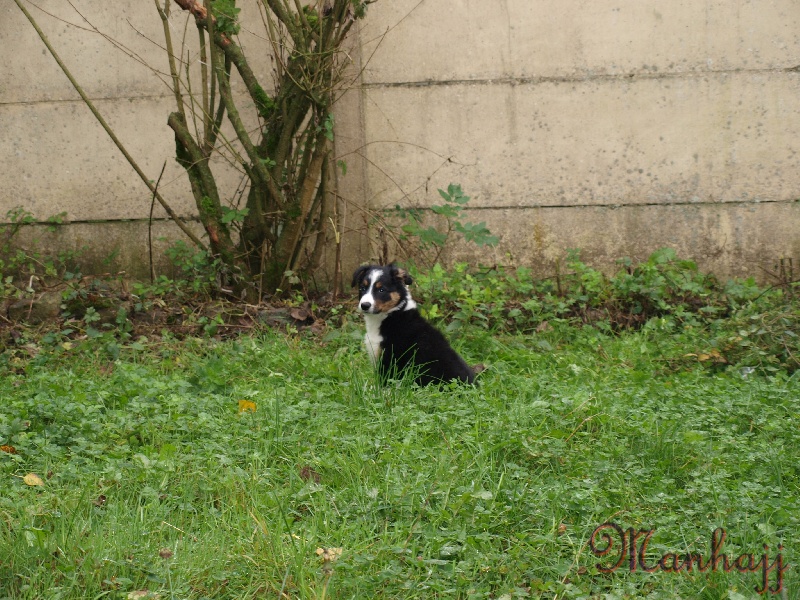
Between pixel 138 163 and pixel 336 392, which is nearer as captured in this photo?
pixel 336 392

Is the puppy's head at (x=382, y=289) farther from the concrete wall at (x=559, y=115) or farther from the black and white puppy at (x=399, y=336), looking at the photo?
the concrete wall at (x=559, y=115)

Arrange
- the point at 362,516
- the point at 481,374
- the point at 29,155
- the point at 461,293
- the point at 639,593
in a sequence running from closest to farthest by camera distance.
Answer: the point at 639,593 → the point at 362,516 → the point at 481,374 → the point at 461,293 → the point at 29,155

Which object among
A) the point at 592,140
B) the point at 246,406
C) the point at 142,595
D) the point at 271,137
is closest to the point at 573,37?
the point at 592,140

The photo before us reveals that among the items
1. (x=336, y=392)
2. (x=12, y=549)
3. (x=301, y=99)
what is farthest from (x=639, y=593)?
(x=301, y=99)

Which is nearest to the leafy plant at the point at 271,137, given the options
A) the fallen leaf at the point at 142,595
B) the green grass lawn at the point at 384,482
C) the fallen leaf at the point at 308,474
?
the green grass lawn at the point at 384,482

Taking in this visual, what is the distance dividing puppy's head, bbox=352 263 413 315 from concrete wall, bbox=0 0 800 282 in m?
1.76

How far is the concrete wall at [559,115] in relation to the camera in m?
7.07

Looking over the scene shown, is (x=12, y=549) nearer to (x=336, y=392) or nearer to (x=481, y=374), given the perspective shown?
(x=336, y=392)

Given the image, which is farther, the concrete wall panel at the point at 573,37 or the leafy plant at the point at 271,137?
the concrete wall panel at the point at 573,37

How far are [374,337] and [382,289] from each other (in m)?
0.29

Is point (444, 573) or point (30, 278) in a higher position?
point (30, 278)

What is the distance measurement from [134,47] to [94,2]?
0.48 meters

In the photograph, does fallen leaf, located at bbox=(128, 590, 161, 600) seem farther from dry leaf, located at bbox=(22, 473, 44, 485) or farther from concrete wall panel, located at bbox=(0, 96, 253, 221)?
concrete wall panel, located at bbox=(0, 96, 253, 221)

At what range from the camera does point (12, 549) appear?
275 cm
